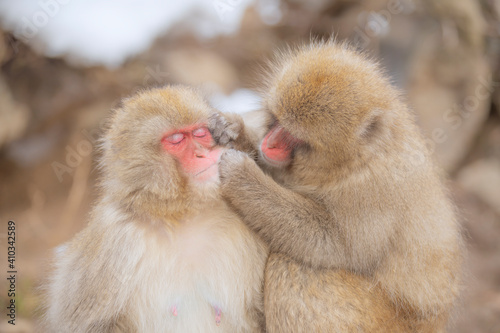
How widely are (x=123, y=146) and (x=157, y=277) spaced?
796mm

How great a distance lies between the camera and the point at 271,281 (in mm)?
2854

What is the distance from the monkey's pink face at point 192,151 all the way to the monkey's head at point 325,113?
1.62ft

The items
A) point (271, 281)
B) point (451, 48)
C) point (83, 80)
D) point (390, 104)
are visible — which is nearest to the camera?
point (271, 281)

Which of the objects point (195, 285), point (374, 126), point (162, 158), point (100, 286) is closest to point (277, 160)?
point (374, 126)

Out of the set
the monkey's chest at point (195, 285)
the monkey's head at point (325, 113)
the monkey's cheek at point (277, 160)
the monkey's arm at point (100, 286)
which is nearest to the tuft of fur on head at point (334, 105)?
the monkey's head at point (325, 113)

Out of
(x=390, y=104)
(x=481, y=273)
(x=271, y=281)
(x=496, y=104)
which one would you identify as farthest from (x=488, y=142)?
(x=271, y=281)

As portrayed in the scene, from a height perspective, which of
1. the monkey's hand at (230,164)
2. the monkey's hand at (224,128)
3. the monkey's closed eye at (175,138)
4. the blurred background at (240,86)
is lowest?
the blurred background at (240,86)

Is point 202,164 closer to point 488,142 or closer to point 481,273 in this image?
point 481,273

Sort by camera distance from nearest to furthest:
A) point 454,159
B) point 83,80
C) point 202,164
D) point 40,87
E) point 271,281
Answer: point 202,164 < point 271,281 < point 40,87 < point 83,80 < point 454,159

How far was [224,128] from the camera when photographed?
2.97 meters

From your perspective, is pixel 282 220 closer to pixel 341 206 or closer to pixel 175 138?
pixel 341 206

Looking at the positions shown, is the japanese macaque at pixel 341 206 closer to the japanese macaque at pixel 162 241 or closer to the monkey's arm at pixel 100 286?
the japanese macaque at pixel 162 241

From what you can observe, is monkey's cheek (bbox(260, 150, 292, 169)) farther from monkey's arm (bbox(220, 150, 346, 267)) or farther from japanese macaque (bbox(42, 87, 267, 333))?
japanese macaque (bbox(42, 87, 267, 333))

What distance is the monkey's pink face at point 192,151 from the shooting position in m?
2.63
